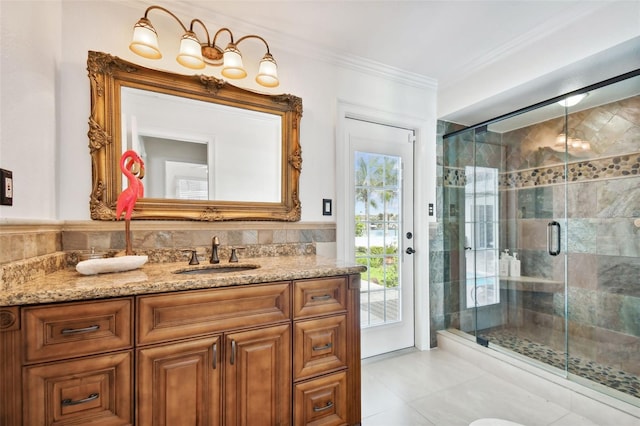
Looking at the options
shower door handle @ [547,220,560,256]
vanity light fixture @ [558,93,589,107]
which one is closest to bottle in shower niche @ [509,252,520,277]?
shower door handle @ [547,220,560,256]

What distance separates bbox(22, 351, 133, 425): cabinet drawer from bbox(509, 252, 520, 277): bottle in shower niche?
3319mm

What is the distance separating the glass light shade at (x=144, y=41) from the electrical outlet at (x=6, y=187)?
85 centimetres

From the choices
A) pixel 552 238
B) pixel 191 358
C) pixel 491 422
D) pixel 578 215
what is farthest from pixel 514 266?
pixel 191 358

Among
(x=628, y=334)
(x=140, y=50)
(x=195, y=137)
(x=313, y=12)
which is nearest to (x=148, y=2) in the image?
(x=140, y=50)

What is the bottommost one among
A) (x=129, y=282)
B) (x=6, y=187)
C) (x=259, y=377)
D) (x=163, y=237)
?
(x=259, y=377)

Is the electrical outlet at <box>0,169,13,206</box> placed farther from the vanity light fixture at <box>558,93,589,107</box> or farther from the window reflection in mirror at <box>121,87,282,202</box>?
the vanity light fixture at <box>558,93,589,107</box>

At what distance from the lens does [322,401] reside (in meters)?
1.38

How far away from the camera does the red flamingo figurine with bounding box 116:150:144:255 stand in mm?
1425

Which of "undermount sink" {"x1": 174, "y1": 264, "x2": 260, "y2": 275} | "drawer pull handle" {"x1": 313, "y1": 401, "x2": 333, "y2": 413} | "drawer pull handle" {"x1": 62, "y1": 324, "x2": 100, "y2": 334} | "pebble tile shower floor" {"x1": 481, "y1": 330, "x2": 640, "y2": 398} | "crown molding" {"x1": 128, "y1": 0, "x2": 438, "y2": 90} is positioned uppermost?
"crown molding" {"x1": 128, "y1": 0, "x2": 438, "y2": 90}

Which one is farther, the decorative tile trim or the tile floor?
the decorative tile trim

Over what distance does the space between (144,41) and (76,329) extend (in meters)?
1.40

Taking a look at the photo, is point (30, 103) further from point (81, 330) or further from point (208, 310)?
point (208, 310)

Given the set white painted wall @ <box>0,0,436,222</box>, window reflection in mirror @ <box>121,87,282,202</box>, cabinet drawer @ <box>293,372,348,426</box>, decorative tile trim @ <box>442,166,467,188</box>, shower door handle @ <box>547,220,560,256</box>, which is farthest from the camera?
decorative tile trim @ <box>442,166,467,188</box>

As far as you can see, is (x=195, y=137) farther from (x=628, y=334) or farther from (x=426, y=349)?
(x=628, y=334)
